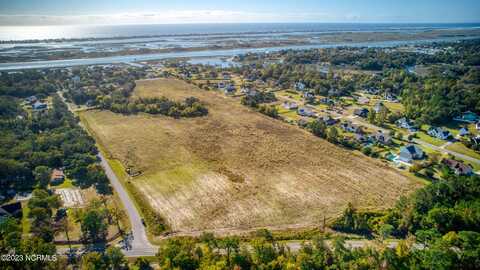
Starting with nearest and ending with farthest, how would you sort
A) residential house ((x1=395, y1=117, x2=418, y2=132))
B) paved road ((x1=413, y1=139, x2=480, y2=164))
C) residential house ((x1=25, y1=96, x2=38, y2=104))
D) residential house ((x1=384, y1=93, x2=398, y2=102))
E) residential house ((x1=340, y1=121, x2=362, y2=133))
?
1. paved road ((x1=413, y1=139, x2=480, y2=164))
2. residential house ((x1=340, y1=121, x2=362, y2=133))
3. residential house ((x1=395, y1=117, x2=418, y2=132))
4. residential house ((x1=25, y1=96, x2=38, y2=104))
5. residential house ((x1=384, y1=93, x2=398, y2=102))

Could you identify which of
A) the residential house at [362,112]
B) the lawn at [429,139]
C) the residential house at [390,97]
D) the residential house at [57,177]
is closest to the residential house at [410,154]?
the lawn at [429,139]

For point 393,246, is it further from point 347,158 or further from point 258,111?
point 258,111

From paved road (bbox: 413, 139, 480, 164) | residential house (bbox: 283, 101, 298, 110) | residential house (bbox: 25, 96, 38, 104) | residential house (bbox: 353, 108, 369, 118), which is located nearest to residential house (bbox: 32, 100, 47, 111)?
residential house (bbox: 25, 96, 38, 104)

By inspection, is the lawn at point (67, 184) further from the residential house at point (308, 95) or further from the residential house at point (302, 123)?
the residential house at point (308, 95)

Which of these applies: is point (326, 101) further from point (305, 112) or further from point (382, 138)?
point (382, 138)

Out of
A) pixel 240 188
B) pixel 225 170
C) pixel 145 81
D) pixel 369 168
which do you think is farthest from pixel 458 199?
pixel 145 81

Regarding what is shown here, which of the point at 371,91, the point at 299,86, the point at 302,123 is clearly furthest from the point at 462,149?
the point at 299,86

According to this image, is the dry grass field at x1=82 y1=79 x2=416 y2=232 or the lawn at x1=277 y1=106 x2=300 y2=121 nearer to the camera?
the dry grass field at x1=82 y1=79 x2=416 y2=232

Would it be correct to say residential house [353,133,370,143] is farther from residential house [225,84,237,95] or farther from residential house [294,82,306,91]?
residential house [225,84,237,95]
